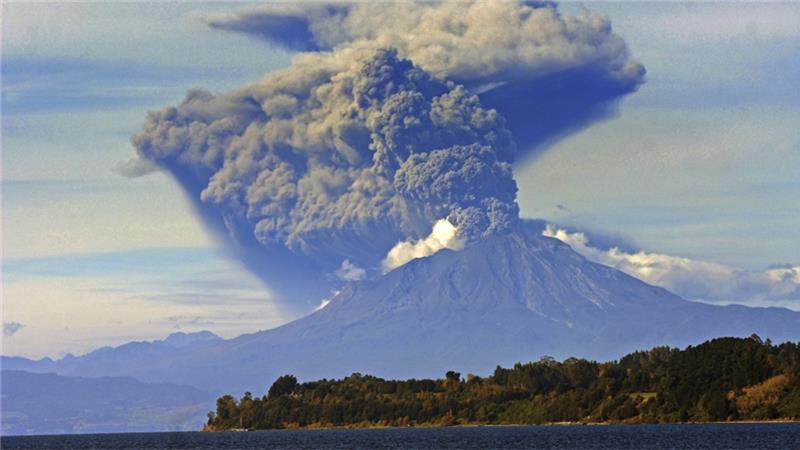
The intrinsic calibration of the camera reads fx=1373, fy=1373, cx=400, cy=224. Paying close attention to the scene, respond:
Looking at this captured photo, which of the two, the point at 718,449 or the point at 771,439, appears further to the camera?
the point at 771,439

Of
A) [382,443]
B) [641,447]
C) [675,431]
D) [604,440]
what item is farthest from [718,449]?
[382,443]

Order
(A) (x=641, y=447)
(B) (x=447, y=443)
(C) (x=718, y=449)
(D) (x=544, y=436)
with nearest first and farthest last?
(C) (x=718, y=449), (A) (x=641, y=447), (B) (x=447, y=443), (D) (x=544, y=436)

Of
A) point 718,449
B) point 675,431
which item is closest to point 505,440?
point 675,431

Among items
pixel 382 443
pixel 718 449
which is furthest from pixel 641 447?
pixel 382 443

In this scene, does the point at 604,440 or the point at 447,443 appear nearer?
the point at 604,440

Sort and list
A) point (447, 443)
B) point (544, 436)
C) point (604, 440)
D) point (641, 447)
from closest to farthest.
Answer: point (641, 447)
point (604, 440)
point (447, 443)
point (544, 436)

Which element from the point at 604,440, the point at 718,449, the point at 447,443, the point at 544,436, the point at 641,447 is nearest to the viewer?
the point at 718,449

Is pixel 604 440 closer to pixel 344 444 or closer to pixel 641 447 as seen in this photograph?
pixel 641 447

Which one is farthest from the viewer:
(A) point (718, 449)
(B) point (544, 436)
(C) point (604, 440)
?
(B) point (544, 436)

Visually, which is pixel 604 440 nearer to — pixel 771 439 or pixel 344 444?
pixel 771 439
